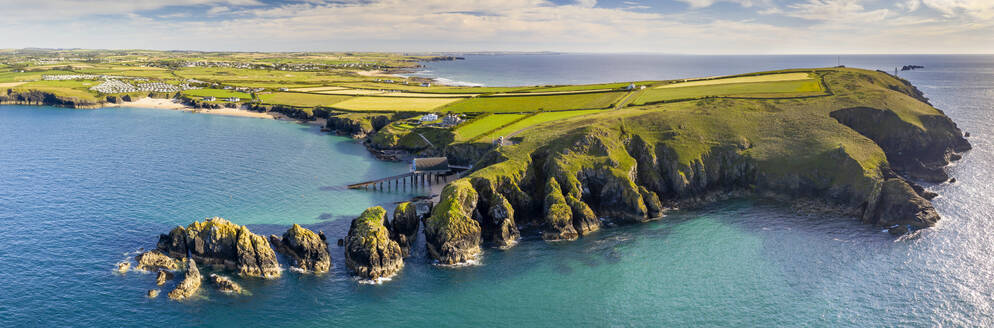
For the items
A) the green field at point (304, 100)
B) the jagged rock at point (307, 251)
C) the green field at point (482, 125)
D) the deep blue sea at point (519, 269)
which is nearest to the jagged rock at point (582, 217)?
the deep blue sea at point (519, 269)

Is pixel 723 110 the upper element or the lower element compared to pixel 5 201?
upper

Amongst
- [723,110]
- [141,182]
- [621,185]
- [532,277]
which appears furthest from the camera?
[723,110]

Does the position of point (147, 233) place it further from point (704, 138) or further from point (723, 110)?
point (723, 110)

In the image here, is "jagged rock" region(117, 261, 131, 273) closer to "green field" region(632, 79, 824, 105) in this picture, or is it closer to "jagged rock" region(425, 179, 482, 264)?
"jagged rock" region(425, 179, 482, 264)

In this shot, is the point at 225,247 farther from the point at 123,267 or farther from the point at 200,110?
the point at 200,110

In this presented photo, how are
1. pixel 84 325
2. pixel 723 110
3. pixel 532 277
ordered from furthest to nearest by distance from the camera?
pixel 723 110 < pixel 532 277 < pixel 84 325

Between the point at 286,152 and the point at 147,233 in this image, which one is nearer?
the point at 147,233

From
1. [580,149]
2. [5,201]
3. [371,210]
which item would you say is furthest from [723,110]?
[5,201]
